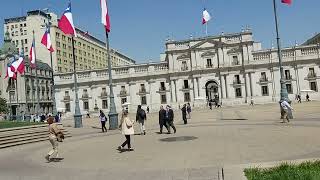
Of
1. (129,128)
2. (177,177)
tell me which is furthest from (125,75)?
(177,177)

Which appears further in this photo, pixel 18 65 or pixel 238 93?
pixel 238 93

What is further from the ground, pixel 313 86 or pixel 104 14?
pixel 104 14

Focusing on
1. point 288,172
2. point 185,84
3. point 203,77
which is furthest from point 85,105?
point 288,172

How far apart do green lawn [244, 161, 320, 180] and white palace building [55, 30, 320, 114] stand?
66552 mm

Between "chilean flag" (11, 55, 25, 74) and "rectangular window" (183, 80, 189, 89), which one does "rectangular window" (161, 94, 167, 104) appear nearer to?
"rectangular window" (183, 80, 189, 89)

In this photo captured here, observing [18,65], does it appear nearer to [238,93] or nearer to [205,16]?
[205,16]

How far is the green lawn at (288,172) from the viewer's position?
6898 mm

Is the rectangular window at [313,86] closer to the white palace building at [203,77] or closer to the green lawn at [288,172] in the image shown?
the white palace building at [203,77]

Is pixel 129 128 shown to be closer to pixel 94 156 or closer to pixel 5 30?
pixel 94 156

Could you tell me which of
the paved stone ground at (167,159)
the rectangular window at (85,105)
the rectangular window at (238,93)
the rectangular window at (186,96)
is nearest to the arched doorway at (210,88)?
the rectangular window at (238,93)

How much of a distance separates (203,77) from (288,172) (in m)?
73.8

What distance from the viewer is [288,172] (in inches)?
289

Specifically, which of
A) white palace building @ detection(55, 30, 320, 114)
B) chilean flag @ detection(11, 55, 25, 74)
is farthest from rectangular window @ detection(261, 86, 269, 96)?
chilean flag @ detection(11, 55, 25, 74)

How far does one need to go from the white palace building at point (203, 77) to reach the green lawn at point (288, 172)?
6655cm
